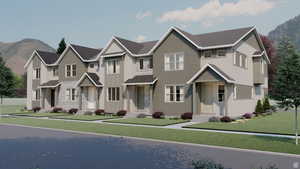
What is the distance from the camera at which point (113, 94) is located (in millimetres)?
35062

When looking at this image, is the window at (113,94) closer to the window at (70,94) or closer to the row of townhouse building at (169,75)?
the row of townhouse building at (169,75)

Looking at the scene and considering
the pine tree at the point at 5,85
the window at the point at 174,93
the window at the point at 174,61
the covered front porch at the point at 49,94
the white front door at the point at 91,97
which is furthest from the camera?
the covered front porch at the point at 49,94

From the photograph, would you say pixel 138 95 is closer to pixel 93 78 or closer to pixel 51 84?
pixel 93 78

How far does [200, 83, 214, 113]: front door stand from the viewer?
1123 inches

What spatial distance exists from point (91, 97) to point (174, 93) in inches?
508

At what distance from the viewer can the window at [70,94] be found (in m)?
39.0

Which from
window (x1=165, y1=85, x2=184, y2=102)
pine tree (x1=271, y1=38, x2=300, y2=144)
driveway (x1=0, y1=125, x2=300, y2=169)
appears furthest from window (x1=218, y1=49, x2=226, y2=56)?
driveway (x1=0, y1=125, x2=300, y2=169)

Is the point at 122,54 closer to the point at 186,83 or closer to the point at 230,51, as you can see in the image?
the point at 186,83

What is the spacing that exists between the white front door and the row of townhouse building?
0.14 m

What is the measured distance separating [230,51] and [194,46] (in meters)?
3.75

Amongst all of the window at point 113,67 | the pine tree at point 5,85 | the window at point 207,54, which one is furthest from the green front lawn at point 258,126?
the pine tree at point 5,85

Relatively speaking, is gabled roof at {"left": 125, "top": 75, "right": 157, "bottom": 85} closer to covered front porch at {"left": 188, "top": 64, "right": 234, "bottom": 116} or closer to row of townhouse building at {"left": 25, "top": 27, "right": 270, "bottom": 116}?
row of townhouse building at {"left": 25, "top": 27, "right": 270, "bottom": 116}

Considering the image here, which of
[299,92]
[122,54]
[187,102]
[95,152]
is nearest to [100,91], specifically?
[122,54]

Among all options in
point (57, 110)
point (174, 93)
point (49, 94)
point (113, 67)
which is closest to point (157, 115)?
point (174, 93)
